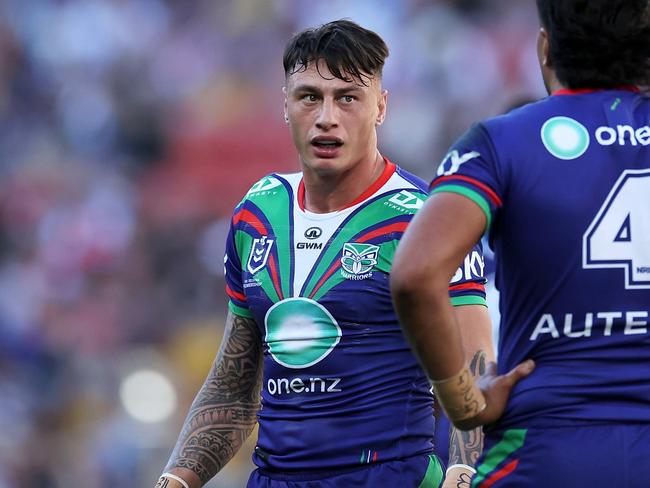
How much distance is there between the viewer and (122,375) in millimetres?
11375

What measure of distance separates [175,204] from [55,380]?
2323 mm

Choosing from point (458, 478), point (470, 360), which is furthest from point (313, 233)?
point (458, 478)

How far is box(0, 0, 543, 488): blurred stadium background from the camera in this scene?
11312mm

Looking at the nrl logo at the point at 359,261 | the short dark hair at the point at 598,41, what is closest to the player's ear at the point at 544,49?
the short dark hair at the point at 598,41

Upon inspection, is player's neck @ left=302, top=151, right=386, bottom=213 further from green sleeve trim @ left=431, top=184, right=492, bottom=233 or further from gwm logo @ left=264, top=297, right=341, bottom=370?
green sleeve trim @ left=431, top=184, right=492, bottom=233

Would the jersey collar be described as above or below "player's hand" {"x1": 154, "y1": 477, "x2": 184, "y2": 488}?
above

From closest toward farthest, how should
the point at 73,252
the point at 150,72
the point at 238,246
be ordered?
1. the point at 238,246
2. the point at 73,252
3. the point at 150,72

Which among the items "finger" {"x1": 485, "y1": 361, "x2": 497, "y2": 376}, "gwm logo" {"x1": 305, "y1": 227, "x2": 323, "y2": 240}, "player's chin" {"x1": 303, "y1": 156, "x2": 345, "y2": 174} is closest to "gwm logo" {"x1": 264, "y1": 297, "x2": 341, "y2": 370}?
"gwm logo" {"x1": 305, "y1": 227, "x2": 323, "y2": 240}

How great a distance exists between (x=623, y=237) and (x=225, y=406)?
218 centimetres

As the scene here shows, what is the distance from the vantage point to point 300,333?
4.52 metres

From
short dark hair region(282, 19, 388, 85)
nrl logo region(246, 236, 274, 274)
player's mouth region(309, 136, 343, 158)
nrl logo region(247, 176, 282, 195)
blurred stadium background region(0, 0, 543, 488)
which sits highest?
blurred stadium background region(0, 0, 543, 488)

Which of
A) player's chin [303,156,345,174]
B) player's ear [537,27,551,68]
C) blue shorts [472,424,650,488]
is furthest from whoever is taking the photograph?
player's chin [303,156,345,174]

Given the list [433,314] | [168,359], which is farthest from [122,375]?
[433,314]

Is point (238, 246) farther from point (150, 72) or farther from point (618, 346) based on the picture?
point (150, 72)
